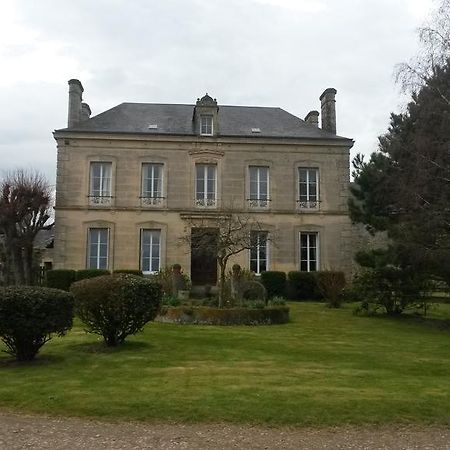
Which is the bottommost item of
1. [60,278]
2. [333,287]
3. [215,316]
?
[215,316]

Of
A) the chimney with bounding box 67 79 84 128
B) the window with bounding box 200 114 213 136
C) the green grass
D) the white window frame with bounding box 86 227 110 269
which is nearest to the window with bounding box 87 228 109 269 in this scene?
the white window frame with bounding box 86 227 110 269

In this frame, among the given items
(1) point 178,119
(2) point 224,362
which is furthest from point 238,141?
(2) point 224,362

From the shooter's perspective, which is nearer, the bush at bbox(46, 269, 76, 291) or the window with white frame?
the bush at bbox(46, 269, 76, 291)

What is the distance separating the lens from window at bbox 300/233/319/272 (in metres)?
24.7

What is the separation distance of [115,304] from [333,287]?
1136cm

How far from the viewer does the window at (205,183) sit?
2472 centimetres

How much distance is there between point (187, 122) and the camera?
25766mm

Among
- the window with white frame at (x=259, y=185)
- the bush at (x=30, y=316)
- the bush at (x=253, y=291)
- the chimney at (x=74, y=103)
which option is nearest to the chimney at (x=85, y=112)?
the chimney at (x=74, y=103)

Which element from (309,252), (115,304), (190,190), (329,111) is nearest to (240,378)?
(115,304)

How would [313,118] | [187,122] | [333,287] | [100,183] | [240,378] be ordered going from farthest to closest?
[313,118], [187,122], [100,183], [333,287], [240,378]

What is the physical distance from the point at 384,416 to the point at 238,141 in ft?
64.5

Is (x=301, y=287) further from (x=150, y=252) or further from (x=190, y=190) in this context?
(x=150, y=252)

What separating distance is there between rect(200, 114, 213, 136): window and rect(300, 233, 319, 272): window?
6223 millimetres

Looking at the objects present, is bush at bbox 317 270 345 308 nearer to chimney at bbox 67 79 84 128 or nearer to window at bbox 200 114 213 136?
window at bbox 200 114 213 136
